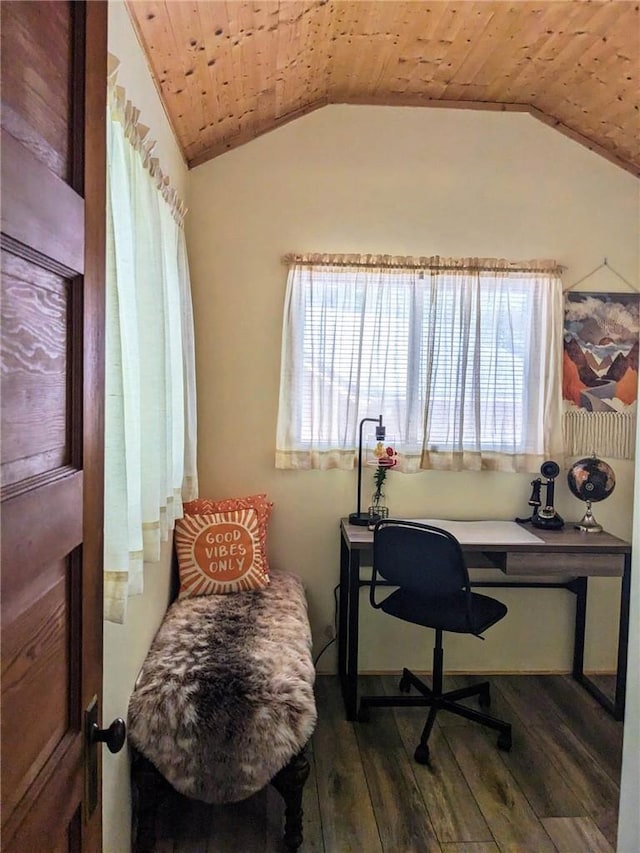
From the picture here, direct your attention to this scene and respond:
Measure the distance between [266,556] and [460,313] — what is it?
1600 mm

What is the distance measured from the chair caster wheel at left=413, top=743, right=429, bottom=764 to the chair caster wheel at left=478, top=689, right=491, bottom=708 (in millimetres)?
532

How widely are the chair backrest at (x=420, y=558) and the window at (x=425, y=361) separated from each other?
2.13 ft

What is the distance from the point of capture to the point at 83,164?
0.88 meters

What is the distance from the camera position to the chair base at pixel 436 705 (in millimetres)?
2439

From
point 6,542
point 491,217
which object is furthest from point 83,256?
point 491,217

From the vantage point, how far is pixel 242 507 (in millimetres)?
2846

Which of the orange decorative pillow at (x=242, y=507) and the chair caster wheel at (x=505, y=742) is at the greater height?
the orange decorative pillow at (x=242, y=507)

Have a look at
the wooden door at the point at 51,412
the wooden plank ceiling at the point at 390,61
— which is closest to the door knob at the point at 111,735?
the wooden door at the point at 51,412

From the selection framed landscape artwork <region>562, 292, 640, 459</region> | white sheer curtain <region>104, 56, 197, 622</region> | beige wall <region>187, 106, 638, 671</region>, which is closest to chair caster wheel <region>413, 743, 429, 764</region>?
beige wall <region>187, 106, 638, 671</region>

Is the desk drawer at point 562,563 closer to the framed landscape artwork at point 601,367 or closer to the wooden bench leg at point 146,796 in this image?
the framed landscape artwork at point 601,367

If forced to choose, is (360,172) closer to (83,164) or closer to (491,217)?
(491,217)

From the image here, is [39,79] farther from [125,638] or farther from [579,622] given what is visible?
[579,622]

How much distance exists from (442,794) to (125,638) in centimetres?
138

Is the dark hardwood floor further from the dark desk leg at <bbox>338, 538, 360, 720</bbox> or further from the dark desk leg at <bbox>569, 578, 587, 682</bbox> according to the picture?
the dark desk leg at <bbox>569, 578, 587, 682</bbox>
